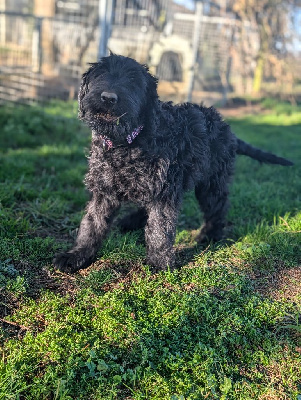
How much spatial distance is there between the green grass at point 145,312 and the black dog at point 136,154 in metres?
0.25

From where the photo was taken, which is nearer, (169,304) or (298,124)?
(169,304)

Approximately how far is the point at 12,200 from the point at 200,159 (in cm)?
213

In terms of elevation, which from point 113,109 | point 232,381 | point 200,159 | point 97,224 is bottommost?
point 232,381

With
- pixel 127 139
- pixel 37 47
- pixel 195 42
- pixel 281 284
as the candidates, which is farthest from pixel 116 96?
pixel 195 42

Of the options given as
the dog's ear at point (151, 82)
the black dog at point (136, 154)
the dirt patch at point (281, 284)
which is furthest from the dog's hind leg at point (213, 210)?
the dog's ear at point (151, 82)

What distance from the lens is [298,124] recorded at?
10.5m

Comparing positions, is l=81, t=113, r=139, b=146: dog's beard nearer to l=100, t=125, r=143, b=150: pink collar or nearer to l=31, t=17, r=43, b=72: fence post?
l=100, t=125, r=143, b=150: pink collar

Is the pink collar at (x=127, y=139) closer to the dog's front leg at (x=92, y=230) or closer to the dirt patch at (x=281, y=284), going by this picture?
the dog's front leg at (x=92, y=230)

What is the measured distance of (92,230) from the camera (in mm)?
3385

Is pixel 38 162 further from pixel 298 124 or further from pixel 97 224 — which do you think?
pixel 298 124

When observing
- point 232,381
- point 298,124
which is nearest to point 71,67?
point 298,124

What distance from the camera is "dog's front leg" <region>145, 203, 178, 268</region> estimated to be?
3.31 m

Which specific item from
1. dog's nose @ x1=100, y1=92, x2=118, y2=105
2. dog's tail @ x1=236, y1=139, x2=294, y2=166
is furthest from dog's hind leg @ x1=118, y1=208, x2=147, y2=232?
dog's nose @ x1=100, y1=92, x2=118, y2=105

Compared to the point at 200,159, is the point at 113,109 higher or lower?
higher
